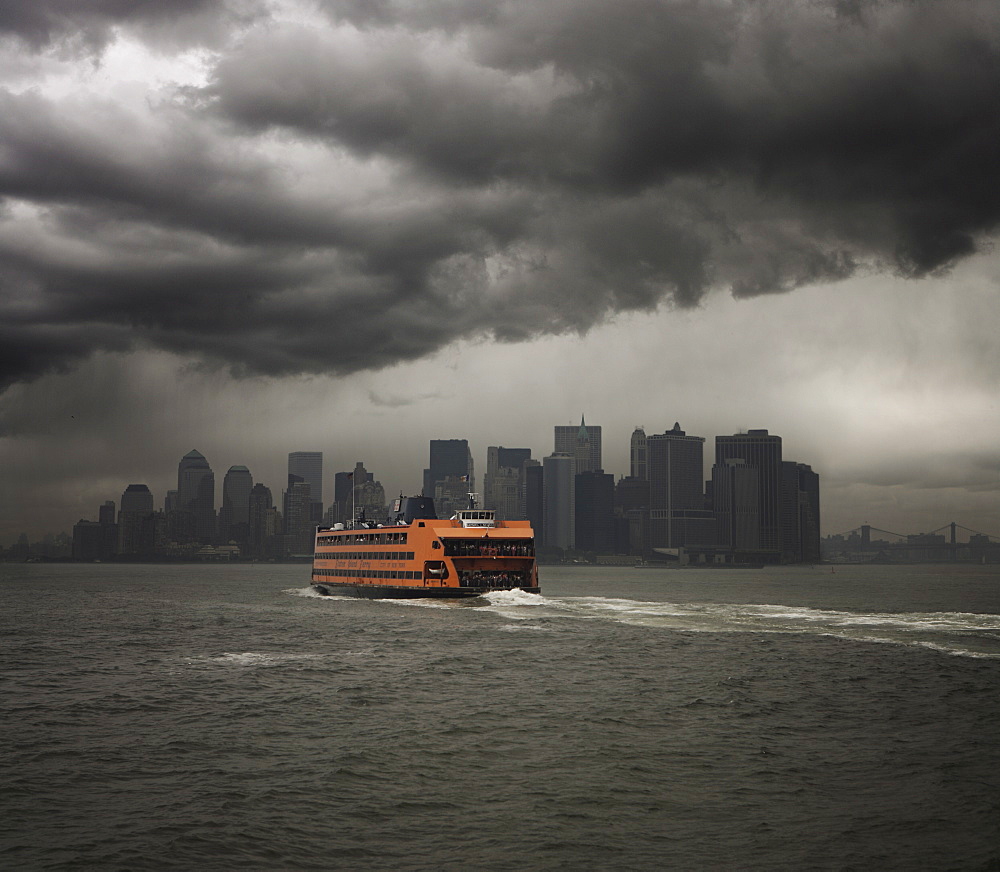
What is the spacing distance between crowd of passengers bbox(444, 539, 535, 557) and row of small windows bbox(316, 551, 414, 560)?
6.71 m

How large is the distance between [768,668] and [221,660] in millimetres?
35212

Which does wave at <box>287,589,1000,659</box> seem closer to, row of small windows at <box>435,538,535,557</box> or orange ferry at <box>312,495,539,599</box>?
orange ferry at <box>312,495,539,599</box>

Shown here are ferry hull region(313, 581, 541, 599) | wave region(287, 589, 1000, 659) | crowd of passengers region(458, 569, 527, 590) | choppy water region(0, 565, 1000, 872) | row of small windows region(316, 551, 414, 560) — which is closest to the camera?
choppy water region(0, 565, 1000, 872)

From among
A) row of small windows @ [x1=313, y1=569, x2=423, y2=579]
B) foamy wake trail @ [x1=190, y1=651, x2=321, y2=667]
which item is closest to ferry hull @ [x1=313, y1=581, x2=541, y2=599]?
row of small windows @ [x1=313, y1=569, x2=423, y2=579]

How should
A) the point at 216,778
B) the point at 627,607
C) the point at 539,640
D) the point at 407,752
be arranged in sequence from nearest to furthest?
the point at 216,778, the point at 407,752, the point at 539,640, the point at 627,607

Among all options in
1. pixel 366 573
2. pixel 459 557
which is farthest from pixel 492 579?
Answer: pixel 366 573

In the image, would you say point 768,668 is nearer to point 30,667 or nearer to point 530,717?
point 530,717

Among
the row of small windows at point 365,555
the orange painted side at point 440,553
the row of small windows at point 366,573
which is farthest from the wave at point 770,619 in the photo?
the row of small windows at point 365,555

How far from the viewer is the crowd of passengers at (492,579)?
98688 millimetres

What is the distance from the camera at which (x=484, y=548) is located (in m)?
98.6

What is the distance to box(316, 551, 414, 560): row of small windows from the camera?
10525 cm

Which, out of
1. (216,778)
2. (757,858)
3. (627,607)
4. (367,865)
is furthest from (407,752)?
(627,607)

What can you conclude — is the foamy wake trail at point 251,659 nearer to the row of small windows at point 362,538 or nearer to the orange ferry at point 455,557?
the orange ferry at point 455,557

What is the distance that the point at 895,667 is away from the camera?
5634 cm
